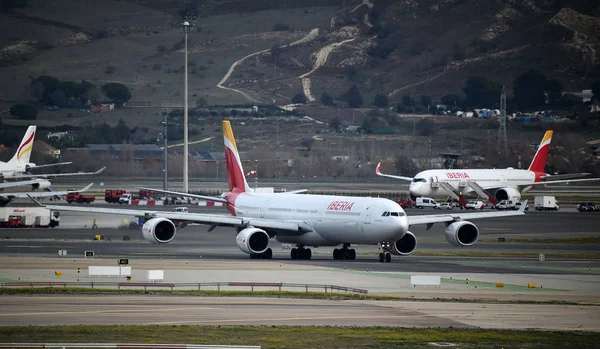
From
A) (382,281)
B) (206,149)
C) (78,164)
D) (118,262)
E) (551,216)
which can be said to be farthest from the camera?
(206,149)

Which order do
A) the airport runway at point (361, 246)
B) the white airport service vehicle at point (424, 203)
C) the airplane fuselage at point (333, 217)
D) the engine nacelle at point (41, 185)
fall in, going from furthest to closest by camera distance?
the white airport service vehicle at point (424, 203) < the engine nacelle at point (41, 185) < the airport runway at point (361, 246) < the airplane fuselage at point (333, 217)

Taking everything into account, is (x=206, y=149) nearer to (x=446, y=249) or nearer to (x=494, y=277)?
(x=446, y=249)

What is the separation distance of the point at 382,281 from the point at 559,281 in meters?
7.76

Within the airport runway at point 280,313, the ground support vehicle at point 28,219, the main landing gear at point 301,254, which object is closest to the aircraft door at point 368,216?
the main landing gear at point 301,254

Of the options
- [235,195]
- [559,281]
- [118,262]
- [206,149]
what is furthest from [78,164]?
[559,281]

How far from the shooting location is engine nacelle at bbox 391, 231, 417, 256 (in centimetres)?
Answer: 5781

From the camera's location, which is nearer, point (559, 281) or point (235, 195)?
point (559, 281)

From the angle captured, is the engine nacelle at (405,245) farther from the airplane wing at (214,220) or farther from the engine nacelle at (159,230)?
the engine nacelle at (159,230)

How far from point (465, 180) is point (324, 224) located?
2364 inches

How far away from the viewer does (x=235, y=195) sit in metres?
67.8

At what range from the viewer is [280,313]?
36.0m

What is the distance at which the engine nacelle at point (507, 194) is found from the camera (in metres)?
114

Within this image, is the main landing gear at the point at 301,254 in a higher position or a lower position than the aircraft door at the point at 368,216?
lower

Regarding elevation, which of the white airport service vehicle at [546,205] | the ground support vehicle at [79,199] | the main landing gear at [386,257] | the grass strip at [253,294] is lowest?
the grass strip at [253,294]
